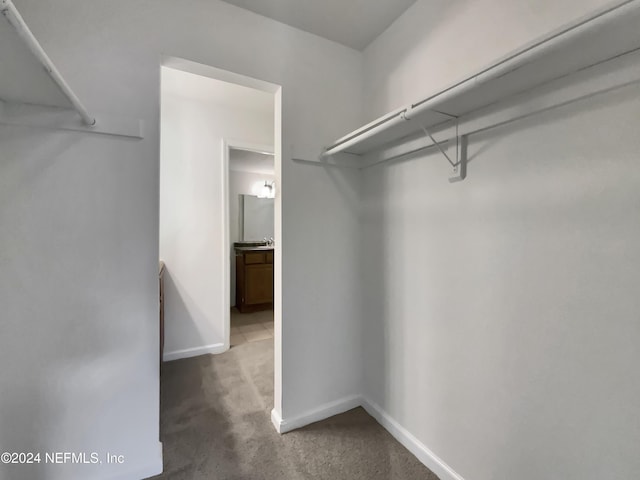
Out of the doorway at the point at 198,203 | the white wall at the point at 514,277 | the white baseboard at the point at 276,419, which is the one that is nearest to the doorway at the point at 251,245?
the doorway at the point at 198,203

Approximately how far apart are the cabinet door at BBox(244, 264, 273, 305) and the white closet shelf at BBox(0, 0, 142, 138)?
2.97 m

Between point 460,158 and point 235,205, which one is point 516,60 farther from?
point 235,205

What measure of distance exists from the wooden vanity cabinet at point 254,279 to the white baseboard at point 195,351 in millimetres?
1306

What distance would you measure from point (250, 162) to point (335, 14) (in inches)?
117

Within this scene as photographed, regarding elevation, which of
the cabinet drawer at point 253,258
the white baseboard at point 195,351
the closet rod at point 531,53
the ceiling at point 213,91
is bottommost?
the white baseboard at point 195,351

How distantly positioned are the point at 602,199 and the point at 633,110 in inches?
10.6

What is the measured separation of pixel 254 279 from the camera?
4109 mm

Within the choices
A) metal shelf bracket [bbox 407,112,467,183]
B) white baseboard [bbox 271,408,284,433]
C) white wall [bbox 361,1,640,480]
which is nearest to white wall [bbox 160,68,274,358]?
white baseboard [bbox 271,408,284,433]

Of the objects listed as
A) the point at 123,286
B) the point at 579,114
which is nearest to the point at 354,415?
the point at 123,286

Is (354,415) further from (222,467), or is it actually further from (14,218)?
(14,218)

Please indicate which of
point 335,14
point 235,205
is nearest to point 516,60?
point 335,14

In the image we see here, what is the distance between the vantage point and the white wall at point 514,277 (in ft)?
2.77

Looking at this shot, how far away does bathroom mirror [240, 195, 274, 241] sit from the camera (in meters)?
4.68

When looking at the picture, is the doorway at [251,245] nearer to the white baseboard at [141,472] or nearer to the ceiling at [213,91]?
the ceiling at [213,91]
